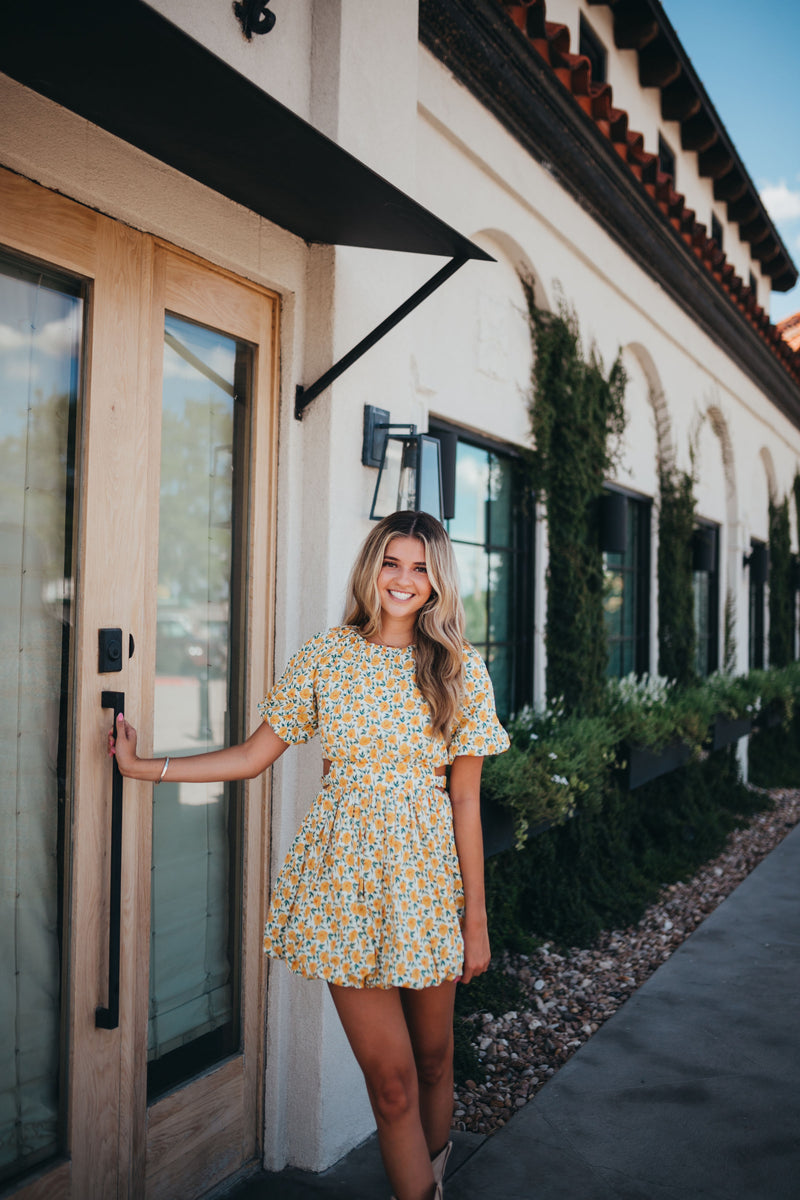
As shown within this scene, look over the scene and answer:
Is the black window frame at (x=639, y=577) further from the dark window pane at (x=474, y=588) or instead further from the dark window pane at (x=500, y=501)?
the dark window pane at (x=474, y=588)

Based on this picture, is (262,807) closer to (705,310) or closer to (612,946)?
(612,946)

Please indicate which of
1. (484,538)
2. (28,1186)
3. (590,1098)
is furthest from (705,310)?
(28,1186)

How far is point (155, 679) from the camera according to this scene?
8.20ft

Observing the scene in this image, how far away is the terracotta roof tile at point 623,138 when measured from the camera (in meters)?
4.35

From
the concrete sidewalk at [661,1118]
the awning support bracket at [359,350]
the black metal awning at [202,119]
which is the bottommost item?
the concrete sidewalk at [661,1118]

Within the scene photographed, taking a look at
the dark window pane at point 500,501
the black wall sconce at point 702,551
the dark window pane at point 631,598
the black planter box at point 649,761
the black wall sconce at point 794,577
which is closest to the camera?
the dark window pane at point 500,501

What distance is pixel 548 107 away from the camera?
15.2 ft

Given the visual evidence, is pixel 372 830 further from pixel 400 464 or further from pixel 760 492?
pixel 760 492

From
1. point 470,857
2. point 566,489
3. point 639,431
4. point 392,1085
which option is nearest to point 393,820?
point 470,857

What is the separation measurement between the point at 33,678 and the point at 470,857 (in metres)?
1.17

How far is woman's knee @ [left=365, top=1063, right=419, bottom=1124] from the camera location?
2.04 m

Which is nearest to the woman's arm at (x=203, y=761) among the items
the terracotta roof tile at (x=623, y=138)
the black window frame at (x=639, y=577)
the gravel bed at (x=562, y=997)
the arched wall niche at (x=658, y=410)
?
the gravel bed at (x=562, y=997)

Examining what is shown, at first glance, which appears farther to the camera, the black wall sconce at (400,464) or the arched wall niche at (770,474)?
the arched wall niche at (770,474)

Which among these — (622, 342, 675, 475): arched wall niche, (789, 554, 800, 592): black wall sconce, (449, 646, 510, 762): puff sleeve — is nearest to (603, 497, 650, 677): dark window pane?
(622, 342, 675, 475): arched wall niche
